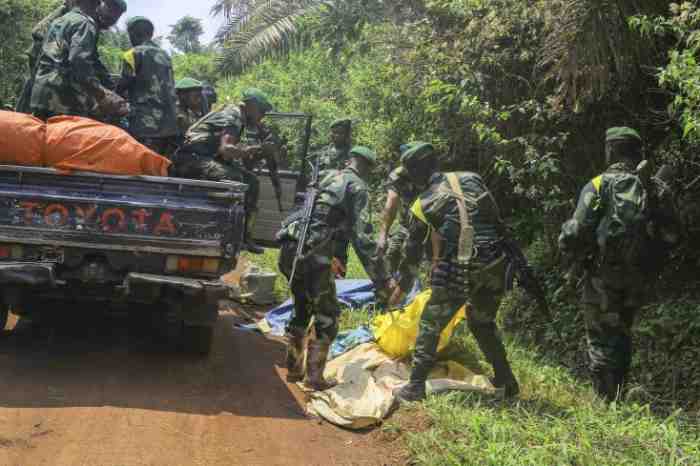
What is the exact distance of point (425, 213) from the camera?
5.02 metres

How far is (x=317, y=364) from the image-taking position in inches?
217

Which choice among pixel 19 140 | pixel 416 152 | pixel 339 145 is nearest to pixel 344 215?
pixel 416 152

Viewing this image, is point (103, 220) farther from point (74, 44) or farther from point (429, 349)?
point (429, 349)

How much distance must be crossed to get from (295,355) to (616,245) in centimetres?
243

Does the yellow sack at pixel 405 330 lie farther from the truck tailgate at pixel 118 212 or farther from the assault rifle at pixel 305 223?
the truck tailgate at pixel 118 212

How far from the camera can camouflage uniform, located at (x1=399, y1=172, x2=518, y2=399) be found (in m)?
4.96

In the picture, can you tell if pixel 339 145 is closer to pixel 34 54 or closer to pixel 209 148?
pixel 209 148

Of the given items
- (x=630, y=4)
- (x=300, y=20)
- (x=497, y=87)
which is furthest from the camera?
(x=300, y=20)

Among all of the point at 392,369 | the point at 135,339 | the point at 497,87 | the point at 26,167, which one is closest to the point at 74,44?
the point at 26,167

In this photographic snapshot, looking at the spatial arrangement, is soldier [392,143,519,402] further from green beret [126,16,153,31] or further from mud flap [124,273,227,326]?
green beret [126,16,153,31]

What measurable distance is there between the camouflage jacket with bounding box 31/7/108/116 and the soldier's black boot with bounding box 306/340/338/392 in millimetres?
2478

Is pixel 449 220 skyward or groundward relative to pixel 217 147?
groundward

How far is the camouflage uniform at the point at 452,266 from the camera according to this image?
4965mm

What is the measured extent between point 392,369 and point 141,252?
2.02 m
